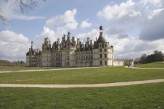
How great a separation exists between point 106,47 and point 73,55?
14.9 metres

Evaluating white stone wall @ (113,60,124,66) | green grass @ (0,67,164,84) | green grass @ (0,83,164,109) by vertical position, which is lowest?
green grass @ (0,83,164,109)

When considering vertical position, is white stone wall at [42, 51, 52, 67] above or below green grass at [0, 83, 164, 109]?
above

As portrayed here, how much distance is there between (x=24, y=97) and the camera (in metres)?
15.2

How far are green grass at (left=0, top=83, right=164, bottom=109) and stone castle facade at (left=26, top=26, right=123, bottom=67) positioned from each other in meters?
75.0

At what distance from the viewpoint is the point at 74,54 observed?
102 metres

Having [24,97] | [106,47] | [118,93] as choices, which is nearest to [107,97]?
[118,93]

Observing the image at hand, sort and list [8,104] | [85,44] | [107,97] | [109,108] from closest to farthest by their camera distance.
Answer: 1. [109,108]
2. [8,104]
3. [107,97]
4. [85,44]

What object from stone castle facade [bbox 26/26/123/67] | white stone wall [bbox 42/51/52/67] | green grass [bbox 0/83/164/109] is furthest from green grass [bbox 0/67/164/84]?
white stone wall [bbox 42/51/52/67]

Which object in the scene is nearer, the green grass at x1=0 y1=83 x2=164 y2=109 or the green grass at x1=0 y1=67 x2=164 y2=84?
the green grass at x1=0 y1=83 x2=164 y2=109

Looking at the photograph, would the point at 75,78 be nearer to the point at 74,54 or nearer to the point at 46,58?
the point at 74,54

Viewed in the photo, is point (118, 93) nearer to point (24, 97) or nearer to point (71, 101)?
point (71, 101)

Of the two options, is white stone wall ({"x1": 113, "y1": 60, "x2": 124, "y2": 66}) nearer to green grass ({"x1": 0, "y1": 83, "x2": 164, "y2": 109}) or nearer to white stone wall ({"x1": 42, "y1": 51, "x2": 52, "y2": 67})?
white stone wall ({"x1": 42, "y1": 51, "x2": 52, "y2": 67})

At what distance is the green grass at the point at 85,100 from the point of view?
12.9 m

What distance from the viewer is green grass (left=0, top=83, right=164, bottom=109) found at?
12938 millimetres
